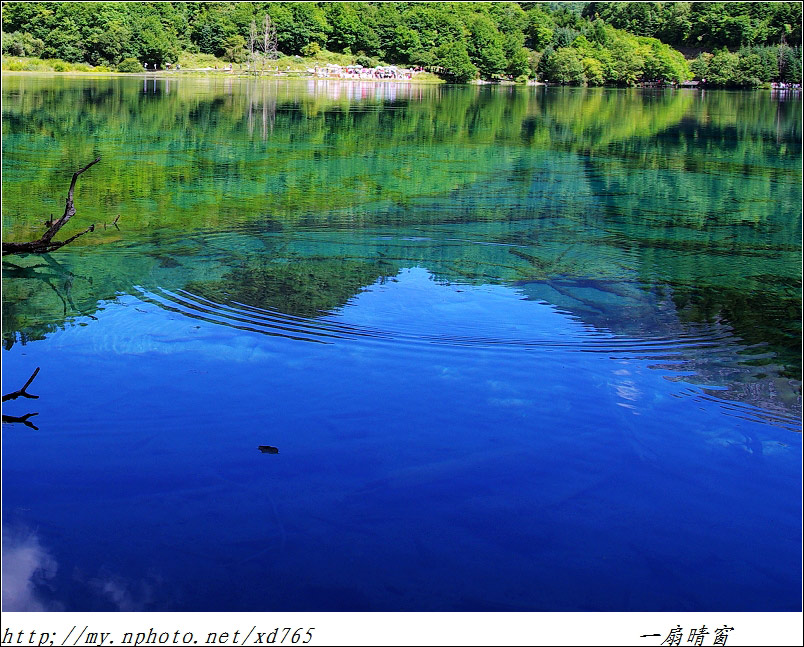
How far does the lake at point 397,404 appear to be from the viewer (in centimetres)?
285

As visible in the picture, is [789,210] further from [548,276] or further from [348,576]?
[348,576]

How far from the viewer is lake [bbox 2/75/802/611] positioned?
9.35 ft

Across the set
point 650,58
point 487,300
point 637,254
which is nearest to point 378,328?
point 487,300

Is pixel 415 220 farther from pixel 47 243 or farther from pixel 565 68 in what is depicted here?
pixel 565 68

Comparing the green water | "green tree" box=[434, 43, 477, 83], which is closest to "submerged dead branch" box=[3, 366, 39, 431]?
the green water

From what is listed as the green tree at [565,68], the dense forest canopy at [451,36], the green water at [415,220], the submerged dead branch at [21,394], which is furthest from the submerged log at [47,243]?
the green tree at [565,68]

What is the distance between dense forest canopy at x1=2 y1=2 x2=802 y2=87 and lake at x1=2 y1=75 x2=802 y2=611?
3916 centimetres

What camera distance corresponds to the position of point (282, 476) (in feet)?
11.1

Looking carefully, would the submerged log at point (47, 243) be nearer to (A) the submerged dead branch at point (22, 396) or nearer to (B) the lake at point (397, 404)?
(B) the lake at point (397, 404)

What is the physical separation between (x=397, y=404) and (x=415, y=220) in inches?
171

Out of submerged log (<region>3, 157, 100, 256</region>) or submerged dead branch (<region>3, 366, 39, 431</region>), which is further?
submerged log (<region>3, 157, 100, 256</region>)

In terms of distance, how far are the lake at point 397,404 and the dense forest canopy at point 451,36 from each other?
1542 inches

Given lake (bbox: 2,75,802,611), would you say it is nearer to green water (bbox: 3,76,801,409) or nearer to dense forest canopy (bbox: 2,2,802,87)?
green water (bbox: 3,76,801,409)

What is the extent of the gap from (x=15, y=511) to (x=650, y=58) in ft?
207
